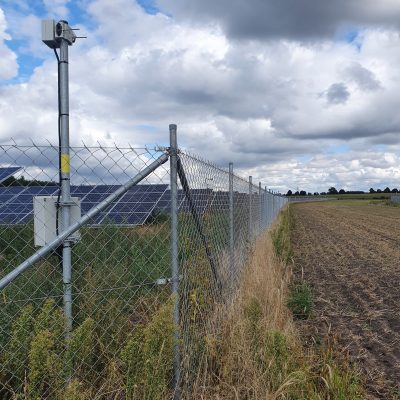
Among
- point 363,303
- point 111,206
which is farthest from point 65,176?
point 363,303

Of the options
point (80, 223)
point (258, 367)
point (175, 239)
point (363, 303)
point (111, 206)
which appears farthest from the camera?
point (363, 303)

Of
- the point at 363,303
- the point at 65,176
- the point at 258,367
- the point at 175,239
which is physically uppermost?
the point at 65,176

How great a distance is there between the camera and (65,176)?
3.66 metres

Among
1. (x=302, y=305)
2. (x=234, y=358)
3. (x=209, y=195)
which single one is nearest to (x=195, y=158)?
(x=209, y=195)

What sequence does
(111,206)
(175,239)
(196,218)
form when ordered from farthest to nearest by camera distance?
(111,206)
(196,218)
(175,239)

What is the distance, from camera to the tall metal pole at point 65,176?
3.64 meters

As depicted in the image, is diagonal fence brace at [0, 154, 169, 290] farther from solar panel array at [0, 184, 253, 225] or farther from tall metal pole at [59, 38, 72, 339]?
solar panel array at [0, 184, 253, 225]

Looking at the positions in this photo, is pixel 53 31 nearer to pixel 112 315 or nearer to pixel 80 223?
pixel 80 223

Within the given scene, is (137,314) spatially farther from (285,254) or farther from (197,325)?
(285,254)

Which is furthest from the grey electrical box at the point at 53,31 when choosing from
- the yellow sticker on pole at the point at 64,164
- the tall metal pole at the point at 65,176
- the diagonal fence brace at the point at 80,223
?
the diagonal fence brace at the point at 80,223

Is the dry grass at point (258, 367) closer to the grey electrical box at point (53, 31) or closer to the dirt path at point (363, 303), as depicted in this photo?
the dirt path at point (363, 303)

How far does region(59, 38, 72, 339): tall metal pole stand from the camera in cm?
364

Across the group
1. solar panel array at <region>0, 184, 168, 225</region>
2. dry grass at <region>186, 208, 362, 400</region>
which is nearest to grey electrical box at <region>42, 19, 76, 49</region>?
dry grass at <region>186, 208, 362, 400</region>

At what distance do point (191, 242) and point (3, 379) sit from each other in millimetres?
1898
